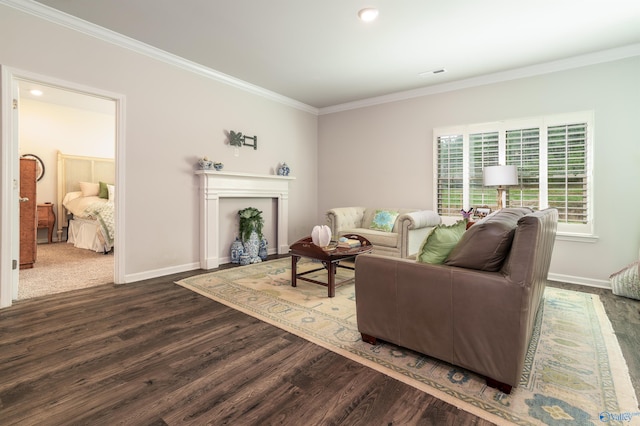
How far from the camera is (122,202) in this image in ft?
11.6

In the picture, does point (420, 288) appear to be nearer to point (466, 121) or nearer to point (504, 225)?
point (504, 225)

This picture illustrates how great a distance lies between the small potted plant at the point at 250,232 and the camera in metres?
4.69

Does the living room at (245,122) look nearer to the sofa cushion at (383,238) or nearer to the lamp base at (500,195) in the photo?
the lamp base at (500,195)

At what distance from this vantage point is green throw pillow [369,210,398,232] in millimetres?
4738

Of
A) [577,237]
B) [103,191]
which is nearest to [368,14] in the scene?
[577,237]

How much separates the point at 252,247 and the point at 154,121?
7.02 feet

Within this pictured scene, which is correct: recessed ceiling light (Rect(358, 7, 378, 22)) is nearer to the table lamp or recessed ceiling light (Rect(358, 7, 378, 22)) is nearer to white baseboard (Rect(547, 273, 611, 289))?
the table lamp

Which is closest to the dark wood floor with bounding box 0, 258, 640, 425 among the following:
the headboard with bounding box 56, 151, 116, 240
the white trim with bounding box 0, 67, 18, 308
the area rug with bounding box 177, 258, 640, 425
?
the area rug with bounding box 177, 258, 640, 425

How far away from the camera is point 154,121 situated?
3.82 m

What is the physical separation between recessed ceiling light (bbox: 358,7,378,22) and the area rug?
2775 millimetres

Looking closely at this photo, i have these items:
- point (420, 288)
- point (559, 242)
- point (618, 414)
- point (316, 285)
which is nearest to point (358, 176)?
point (316, 285)

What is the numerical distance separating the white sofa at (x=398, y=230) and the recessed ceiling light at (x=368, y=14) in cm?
235

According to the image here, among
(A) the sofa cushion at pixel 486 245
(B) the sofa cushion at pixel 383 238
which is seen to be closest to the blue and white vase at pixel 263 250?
(B) the sofa cushion at pixel 383 238

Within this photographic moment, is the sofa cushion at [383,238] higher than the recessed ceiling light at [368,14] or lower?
lower
